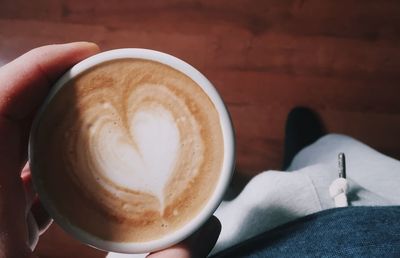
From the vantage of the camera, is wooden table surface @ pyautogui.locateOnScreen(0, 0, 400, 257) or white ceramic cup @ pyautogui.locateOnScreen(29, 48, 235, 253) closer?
white ceramic cup @ pyautogui.locateOnScreen(29, 48, 235, 253)

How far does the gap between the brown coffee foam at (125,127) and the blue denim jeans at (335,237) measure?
5.6 inches

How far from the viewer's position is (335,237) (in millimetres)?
574

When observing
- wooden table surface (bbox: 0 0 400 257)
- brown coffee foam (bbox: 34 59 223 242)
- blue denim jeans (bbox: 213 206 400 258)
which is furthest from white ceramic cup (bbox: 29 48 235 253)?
wooden table surface (bbox: 0 0 400 257)

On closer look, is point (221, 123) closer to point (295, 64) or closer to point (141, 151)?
point (141, 151)

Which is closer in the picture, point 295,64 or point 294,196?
point 294,196

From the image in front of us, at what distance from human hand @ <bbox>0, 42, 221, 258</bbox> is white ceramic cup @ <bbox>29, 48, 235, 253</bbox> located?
2cm

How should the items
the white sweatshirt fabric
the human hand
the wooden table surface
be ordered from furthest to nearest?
the wooden table surface
the white sweatshirt fabric
the human hand

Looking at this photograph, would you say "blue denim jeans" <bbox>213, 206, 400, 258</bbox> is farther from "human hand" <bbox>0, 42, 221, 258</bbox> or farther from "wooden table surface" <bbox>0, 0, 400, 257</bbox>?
"wooden table surface" <bbox>0, 0, 400, 257</bbox>

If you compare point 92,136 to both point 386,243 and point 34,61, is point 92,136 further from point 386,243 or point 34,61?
point 386,243

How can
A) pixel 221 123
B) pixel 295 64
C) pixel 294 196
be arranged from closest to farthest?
pixel 221 123 < pixel 294 196 < pixel 295 64

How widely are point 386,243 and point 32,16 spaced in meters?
1.03

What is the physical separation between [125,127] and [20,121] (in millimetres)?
137

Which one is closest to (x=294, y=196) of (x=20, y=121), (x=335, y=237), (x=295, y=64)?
(x=335, y=237)

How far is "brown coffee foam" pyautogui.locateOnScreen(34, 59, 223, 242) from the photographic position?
51 cm
